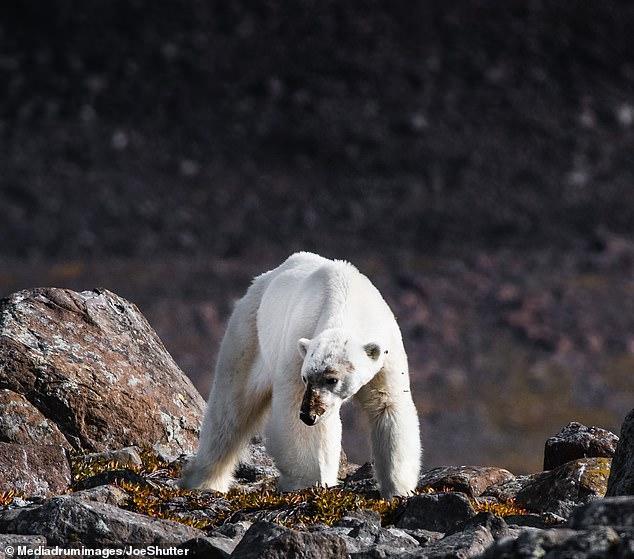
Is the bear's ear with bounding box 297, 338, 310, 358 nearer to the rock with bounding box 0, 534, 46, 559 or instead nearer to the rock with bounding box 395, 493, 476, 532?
the rock with bounding box 395, 493, 476, 532

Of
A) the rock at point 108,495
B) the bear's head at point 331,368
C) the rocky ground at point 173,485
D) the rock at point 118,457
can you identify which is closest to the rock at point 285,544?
the rocky ground at point 173,485

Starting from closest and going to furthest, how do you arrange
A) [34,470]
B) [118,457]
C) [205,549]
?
[205,549] → [34,470] → [118,457]

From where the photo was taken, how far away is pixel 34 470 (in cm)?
1309

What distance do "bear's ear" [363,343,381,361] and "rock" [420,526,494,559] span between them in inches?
128

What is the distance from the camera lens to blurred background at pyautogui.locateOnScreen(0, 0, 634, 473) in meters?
139

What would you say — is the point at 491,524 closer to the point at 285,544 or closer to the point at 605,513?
the point at 285,544

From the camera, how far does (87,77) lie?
198000 millimetres

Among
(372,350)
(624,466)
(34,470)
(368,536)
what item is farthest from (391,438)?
(34,470)

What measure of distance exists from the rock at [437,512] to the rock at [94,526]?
6.17 feet

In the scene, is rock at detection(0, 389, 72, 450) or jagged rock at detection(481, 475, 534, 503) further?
rock at detection(0, 389, 72, 450)

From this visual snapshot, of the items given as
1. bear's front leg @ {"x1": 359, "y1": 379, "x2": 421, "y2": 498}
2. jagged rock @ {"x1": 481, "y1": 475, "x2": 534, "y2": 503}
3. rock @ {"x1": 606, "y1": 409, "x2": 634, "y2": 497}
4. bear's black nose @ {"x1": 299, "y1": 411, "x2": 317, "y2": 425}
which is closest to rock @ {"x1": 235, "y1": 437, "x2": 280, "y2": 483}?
bear's front leg @ {"x1": 359, "y1": 379, "x2": 421, "y2": 498}

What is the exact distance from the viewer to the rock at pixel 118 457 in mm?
14953

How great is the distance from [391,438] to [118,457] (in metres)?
3.32

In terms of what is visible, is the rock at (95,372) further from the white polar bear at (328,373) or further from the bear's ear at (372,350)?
the bear's ear at (372,350)
